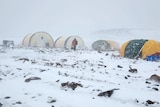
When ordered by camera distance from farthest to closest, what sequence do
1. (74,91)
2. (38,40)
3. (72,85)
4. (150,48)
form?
(38,40) < (150,48) < (72,85) < (74,91)

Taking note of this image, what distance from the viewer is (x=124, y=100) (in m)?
7.94

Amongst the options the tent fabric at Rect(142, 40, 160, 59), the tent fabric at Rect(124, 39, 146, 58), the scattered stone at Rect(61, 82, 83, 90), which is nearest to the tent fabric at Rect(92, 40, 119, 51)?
the tent fabric at Rect(124, 39, 146, 58)

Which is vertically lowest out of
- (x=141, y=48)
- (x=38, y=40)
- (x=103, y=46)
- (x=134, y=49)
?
(x=134, y=49)

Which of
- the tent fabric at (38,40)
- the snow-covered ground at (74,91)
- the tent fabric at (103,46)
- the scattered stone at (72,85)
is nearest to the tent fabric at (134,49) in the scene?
the snow-covered ground at (74,91)

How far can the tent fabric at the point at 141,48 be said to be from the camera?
20.7 metres

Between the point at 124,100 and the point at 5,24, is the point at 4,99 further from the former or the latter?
the point at 5,24

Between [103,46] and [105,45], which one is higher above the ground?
[105,45]

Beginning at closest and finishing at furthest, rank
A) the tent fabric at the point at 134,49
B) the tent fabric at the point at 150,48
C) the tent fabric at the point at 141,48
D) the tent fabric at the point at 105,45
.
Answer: the tent fabric at the point at 150,48, the tent fabric at the point at 141,48, the tent fabric at the point at 134,49, the tent fabric at the point at 105,45

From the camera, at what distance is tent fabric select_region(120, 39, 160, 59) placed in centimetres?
2070

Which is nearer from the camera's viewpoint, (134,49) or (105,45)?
(134,49)

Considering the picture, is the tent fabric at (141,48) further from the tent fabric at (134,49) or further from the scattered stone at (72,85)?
the scattered stone at (72,85)

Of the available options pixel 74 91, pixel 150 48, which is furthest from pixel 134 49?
pixel 74 91

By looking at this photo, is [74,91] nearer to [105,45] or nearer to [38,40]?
[38,40]

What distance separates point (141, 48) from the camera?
2123 centimetres
